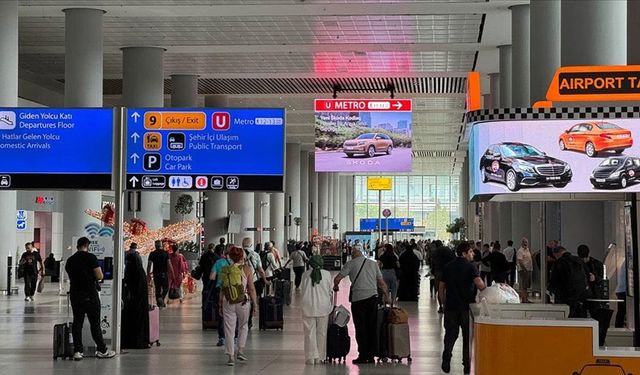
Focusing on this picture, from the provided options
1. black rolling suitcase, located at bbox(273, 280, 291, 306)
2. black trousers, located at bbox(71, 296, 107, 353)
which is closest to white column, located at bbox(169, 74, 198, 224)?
black rolling suitcase, located at bbox(273, 280, 291, 306)

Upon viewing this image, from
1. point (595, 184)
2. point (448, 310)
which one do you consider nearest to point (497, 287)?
point (448, 310)

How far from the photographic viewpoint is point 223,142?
574 inches

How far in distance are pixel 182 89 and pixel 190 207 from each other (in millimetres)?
4059

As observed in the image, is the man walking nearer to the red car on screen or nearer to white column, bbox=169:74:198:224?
the red car on screen

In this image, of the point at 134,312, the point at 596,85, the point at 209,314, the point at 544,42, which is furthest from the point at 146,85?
the point at 596,85

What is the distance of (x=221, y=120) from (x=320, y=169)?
1469cm

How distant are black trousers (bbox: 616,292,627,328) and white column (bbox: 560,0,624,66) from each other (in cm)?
385

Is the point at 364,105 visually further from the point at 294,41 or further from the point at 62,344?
the point at 62,344

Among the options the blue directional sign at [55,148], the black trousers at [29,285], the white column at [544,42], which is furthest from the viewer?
the black trousers at [29,285]

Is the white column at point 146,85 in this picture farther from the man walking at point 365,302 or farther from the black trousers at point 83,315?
the man walking at point 365,302

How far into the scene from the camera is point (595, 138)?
9.05 metres

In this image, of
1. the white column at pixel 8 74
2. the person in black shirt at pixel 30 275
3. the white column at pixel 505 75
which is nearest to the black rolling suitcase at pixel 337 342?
the white column at pixel 8 74

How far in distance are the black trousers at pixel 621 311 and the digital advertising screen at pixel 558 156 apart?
16.6 ft

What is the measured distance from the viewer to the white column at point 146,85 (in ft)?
98.7
